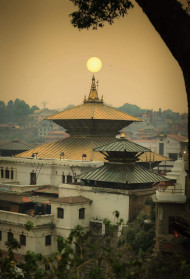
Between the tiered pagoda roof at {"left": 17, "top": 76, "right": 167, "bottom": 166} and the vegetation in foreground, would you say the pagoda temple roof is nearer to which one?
the tiered pagoda roof at {"left": 17, "top": 76, "right": 167, "bottom": 166}

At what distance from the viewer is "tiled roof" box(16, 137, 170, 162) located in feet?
116

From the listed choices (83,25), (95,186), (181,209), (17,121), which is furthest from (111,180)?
(17,121)

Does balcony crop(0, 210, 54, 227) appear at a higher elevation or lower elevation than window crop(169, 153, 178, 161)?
lower

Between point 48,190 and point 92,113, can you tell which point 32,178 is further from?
point 92,113

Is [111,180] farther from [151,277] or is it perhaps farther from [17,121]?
[17,121]

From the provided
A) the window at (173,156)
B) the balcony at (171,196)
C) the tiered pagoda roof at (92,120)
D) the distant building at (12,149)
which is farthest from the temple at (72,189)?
the window at (173,156)

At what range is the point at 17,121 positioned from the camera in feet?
234

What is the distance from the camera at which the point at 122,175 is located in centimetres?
2853

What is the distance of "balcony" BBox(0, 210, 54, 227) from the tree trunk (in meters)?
18.5

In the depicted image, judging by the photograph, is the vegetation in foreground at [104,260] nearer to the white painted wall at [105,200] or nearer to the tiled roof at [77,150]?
the white painted wall at [105,200]

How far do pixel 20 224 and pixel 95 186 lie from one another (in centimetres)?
457

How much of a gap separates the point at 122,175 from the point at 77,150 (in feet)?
27.3

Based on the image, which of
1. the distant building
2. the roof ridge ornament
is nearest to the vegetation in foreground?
the roof ridge ornament

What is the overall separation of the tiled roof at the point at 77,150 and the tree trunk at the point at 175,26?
81.4 feet
